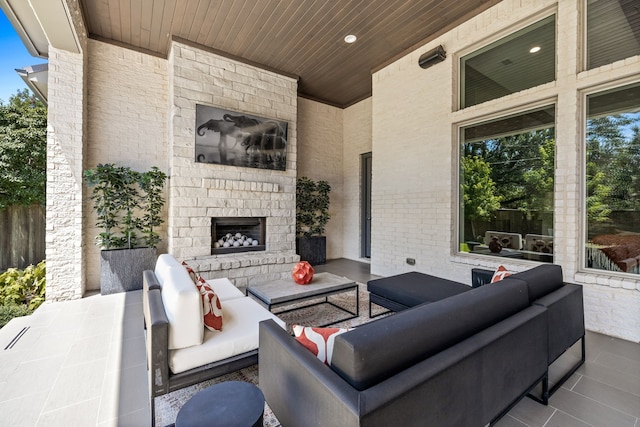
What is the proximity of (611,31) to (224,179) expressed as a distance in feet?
16.0

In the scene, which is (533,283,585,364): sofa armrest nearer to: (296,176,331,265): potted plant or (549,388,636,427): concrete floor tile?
(549,388,636,427): concrete floor tile

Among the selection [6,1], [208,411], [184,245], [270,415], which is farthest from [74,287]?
[208,411]

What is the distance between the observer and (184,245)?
4125mm

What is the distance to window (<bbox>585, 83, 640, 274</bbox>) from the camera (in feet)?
8.76

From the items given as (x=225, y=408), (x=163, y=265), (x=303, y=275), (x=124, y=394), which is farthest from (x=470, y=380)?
(x=163, y=265)

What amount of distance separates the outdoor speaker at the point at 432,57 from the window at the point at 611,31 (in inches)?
59.1

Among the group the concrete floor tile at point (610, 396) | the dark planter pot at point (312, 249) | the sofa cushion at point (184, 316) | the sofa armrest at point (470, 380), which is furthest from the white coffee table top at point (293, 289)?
the dark planter pot at point (312, 249)

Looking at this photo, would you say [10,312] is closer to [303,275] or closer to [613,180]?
[303,275]

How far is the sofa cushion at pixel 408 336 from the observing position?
3.20 feet

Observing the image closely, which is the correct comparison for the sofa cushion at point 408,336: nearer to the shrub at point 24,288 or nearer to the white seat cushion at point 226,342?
the white seat cushion at point 226,342

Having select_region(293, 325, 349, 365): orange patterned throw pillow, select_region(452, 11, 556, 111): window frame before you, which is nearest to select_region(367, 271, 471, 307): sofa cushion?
select_region(293, 325, 349, 365): orange patterned throw pillow

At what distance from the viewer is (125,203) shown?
13.2 feet

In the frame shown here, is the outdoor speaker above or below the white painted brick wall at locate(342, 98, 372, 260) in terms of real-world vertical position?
above

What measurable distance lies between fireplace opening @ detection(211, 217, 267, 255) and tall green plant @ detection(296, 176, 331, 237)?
1.24 metres
